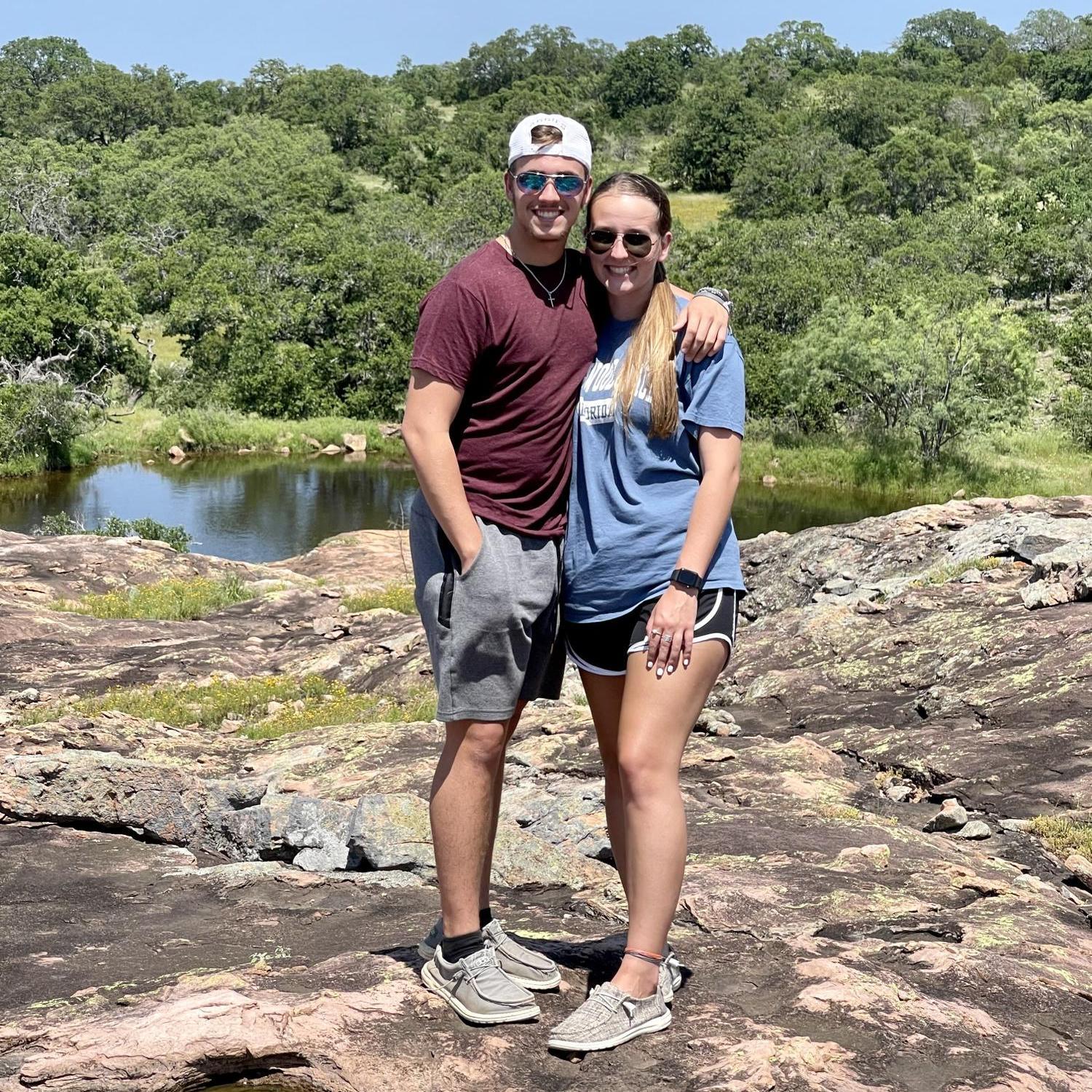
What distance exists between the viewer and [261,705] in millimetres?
11336

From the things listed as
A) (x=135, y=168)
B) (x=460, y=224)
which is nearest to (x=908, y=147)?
(x=460, y=224)

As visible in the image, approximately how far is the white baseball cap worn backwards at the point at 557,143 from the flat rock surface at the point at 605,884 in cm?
250

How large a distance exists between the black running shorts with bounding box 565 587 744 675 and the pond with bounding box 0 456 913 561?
81.0ft

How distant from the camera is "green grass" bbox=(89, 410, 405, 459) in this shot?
43.7 metres

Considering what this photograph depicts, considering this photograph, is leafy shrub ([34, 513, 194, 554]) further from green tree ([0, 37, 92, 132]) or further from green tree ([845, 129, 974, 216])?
green tree ([0, 37, 92, 132])

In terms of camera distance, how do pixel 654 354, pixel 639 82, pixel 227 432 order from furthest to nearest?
pixel 639 82
pixel 227 432
pixel 654 354

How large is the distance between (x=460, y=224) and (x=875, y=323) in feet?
84.2

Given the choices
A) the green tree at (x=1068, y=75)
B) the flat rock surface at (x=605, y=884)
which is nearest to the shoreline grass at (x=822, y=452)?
the flat rock surface at (x=605, y=884)

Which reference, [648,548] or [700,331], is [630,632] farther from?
[700,331]

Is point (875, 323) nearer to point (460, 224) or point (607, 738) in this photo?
point (460, 224)

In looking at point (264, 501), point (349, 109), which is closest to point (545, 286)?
point (264, 501)

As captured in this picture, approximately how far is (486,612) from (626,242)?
3.82 ft

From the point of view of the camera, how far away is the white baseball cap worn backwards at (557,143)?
12.6 feet

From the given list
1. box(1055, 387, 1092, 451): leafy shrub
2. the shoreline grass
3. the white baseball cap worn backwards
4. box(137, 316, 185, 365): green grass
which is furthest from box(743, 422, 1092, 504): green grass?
the white baseball cap worn backwards
